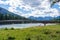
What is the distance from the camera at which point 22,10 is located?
7.37 meters

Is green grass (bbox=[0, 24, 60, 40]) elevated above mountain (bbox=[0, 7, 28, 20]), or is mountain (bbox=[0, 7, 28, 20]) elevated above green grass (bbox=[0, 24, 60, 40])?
mountain (bbox=[0, 7, 28, 20])

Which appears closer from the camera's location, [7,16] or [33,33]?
[33,33]

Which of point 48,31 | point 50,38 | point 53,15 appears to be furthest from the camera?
point 53,15

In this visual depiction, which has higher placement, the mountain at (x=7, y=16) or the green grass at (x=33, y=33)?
the mountain at (x=7, y=16)

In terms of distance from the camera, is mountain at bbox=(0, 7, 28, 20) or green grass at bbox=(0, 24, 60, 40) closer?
green grass at bbox=(0, 24, 60, 40)

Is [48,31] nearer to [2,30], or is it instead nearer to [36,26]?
[36,26]

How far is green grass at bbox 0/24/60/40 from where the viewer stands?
6098 millimetres

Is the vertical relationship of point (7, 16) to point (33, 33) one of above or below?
above

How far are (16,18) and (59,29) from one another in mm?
1941

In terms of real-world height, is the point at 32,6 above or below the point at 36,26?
above

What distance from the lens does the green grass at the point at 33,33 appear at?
6098 mm

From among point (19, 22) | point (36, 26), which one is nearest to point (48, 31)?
point (36, 26)

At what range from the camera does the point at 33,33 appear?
6.72 metres

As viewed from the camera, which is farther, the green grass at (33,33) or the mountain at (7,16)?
the mountain at (7,16)
